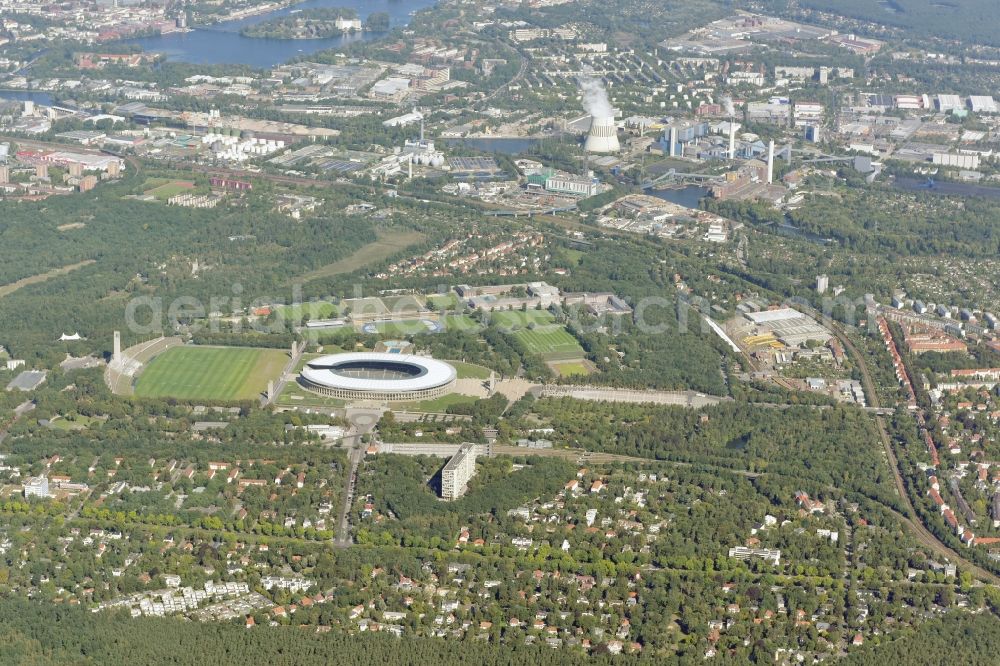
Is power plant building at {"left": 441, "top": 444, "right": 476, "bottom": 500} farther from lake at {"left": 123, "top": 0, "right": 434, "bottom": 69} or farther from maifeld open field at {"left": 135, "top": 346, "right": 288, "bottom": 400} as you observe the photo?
lake at {"left": 123, "top": 0, "right": 434, "bottom": 69}

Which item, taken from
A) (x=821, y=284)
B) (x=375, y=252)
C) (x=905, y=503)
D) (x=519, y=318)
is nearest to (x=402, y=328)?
(x=519, y=318)

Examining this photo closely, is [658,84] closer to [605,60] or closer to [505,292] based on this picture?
[605,60]

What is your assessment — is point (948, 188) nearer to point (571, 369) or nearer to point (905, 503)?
point (571, 369)

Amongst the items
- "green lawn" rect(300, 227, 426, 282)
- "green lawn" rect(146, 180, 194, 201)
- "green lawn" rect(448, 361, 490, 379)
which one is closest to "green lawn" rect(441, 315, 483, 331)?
"green lawn" rect(448, 361, 490, 379)

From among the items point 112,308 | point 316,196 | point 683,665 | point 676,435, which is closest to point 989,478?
point 676,435

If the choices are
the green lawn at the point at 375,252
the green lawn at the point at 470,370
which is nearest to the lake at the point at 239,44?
the green lawn at the point at 375,252

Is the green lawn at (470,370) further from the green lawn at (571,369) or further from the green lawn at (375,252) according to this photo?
the green lawn at (375,252)
